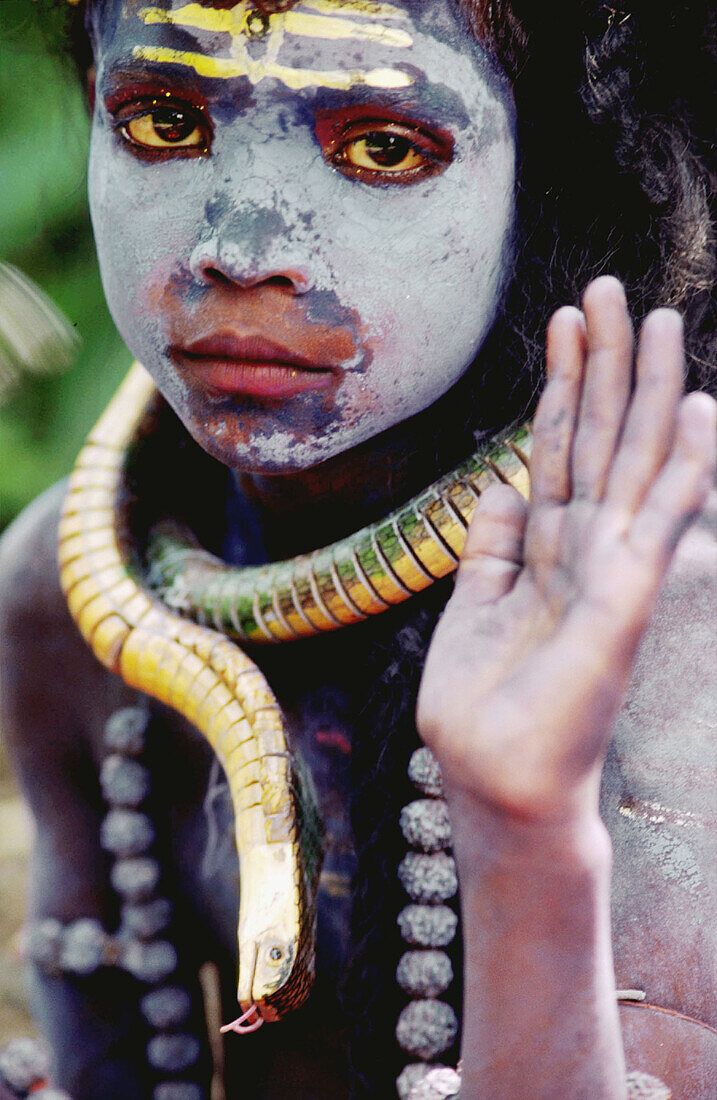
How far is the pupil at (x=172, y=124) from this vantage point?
1.17 meters

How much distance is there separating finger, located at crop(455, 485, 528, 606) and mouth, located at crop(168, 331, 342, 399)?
31 centimetres

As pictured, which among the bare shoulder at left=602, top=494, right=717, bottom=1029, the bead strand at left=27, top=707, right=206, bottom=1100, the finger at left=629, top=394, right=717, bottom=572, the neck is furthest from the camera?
the bead strand at left=27, top=707, right=206, bottom=1100

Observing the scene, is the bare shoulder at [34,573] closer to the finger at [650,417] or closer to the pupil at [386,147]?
the pupil at [386,147]

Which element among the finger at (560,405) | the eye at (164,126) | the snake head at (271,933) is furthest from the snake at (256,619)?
the eye at (164,126)

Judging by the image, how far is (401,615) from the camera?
138 centimetres

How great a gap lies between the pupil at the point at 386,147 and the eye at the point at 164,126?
7.1 inches

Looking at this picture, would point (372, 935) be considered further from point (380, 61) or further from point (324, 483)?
point (380, 61)

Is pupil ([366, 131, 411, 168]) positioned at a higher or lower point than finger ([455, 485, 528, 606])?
higher

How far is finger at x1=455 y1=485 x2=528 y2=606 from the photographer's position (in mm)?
901

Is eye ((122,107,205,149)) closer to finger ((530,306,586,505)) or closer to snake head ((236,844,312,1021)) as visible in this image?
finger ((530,306,586,505))

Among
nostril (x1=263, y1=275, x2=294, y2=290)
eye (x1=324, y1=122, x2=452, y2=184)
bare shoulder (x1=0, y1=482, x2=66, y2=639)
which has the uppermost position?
eye (x1=324, y1=122, x2=452, y2=184)

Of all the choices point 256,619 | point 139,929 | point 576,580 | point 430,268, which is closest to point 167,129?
point 430,268

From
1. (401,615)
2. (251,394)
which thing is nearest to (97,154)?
(251,394)

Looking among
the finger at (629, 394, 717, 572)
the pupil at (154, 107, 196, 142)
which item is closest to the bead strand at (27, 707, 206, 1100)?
the pupil at (154, 107, 196, 142)
